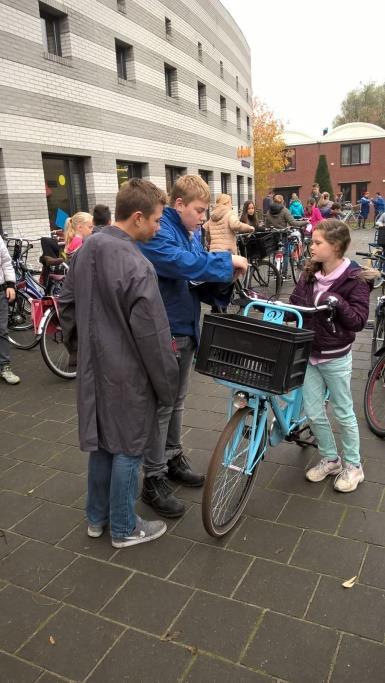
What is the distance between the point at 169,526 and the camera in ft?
10.1

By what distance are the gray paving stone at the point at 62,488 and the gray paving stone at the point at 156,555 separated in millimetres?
687

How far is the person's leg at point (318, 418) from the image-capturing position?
3.33 m

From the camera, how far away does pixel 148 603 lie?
2465mm

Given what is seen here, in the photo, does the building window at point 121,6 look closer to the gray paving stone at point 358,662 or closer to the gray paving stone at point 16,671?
the gray paving stone at point 16,671

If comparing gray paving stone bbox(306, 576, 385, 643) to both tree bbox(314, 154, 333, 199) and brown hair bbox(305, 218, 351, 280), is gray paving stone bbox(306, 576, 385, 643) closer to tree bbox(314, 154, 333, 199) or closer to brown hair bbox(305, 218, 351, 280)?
brown hair bbox(305, 218, 351, 280)

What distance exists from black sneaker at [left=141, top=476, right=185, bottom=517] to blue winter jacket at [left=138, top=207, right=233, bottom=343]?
3.00 feet

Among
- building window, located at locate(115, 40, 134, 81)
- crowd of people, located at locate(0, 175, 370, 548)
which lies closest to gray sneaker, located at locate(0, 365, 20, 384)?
crowd of people, located at locate(0, 175, 370, 548)

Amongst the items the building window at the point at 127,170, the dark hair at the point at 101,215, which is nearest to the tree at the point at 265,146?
the building window at the point at 127,170

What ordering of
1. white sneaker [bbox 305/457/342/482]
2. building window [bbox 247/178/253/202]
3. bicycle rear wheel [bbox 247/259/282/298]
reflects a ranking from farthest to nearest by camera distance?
building window [bbox 247/178/253/202]
bicycle rear wheel [bbox 247/259/282/298]
white sneaker [bbox 305/457/342/482]

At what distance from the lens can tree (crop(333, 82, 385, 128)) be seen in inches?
2499

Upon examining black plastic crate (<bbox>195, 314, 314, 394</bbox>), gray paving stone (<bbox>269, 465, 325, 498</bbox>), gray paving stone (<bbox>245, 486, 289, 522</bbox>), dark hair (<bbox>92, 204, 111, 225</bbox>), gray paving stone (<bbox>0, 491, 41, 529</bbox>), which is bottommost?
gray paving stone (<bbox>245, 486, 289, 522</bbox>)

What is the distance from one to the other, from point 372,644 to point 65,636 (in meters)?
1.30

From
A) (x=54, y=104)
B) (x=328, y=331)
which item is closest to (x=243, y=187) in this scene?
(x=54, y=104)

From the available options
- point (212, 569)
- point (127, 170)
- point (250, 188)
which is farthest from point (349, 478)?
point (250, 188)
